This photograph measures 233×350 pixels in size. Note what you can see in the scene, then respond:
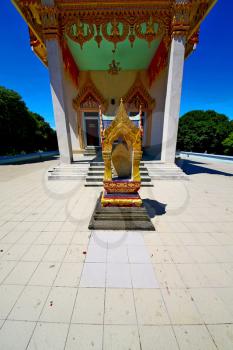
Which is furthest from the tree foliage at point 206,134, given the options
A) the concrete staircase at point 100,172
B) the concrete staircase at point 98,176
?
the concrete staircase at point 98,176

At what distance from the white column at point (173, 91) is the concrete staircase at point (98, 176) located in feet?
5.74

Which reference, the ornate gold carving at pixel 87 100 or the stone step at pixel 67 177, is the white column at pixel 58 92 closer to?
the stone step at pixel 67 177

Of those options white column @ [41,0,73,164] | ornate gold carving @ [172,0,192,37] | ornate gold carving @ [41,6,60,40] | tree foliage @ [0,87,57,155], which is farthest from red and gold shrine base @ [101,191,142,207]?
tree foliage @ [0,87,57,155]

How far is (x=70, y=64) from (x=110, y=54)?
263 cm

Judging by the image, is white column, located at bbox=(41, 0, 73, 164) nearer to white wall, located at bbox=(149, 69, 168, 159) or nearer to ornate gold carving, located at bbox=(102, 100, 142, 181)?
ornate gold carving, located at bbox=(102, 100, 142, 181)

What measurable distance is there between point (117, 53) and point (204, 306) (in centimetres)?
1204

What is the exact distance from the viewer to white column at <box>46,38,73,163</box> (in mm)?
6832

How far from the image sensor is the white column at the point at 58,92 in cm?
683

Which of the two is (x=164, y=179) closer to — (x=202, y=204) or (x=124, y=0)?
(x=202, y=204)

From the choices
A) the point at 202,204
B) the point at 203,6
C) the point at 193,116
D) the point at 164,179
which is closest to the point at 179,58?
the point at 203,6

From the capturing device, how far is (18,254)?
2723mm

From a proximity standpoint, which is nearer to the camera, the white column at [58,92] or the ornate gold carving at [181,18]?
the ornate gold carving at [181,18]

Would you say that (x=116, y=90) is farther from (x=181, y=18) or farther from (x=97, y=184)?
(x=97, y=184)

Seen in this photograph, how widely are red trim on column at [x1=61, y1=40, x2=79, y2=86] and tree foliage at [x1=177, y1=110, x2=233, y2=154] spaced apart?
2647cm
